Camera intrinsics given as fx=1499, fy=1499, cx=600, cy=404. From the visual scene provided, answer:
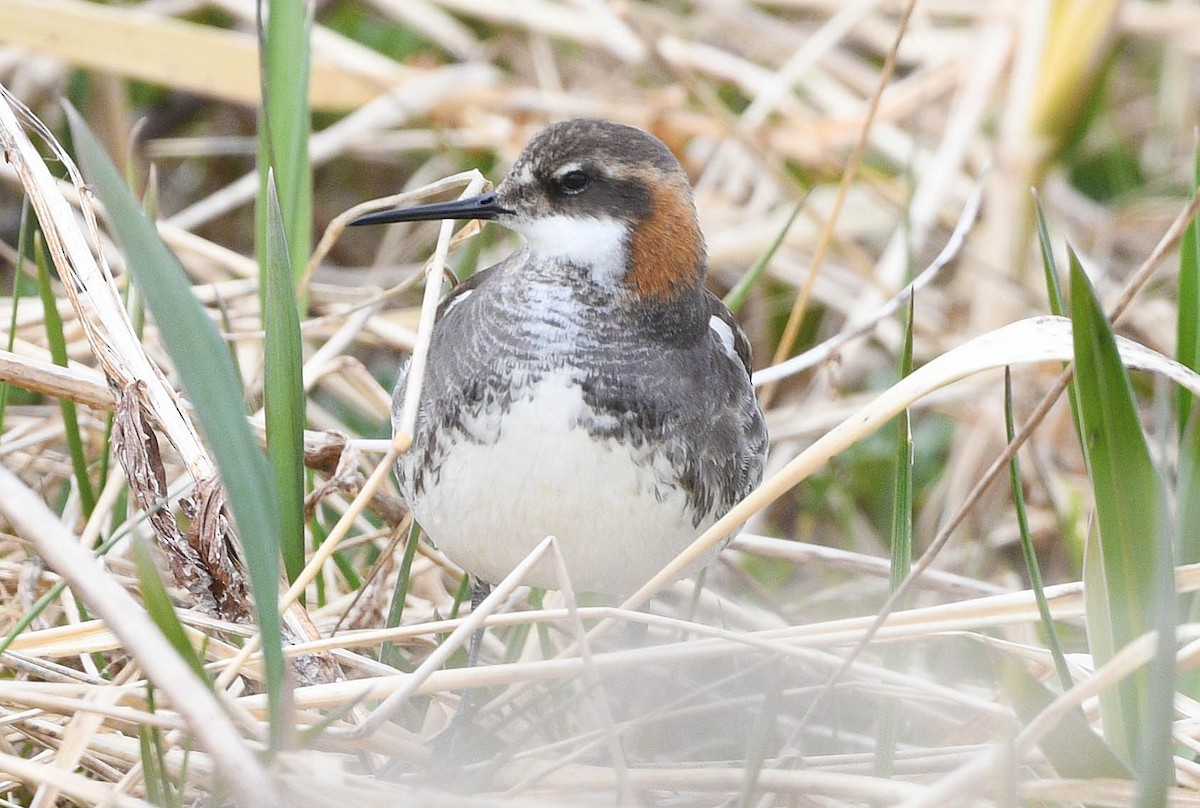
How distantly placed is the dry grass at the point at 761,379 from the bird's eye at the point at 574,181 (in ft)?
1.11

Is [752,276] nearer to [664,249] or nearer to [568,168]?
[664,249]

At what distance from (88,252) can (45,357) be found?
54 centimetres

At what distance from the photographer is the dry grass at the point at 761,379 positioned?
156cm

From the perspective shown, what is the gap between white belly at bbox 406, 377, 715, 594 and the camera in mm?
1907

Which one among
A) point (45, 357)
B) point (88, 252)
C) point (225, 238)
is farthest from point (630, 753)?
point (225, 238)

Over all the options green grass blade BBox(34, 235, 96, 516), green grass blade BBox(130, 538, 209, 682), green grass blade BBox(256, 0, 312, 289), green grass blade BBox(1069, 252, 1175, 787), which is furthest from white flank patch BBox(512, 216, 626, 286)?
green grass blade BBox(130, 538, 209, 682)

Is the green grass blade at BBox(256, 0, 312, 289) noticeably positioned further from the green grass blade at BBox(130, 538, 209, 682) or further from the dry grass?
the green grass blade at BBox(130, 538, 209, 682)

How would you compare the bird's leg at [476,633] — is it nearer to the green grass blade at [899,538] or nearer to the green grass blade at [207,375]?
the green grass blade at [899,538]

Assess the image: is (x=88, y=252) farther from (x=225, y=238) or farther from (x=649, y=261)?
(x=225, y=238)

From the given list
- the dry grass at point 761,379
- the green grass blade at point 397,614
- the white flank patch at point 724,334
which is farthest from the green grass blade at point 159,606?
the white flank patch at point 724,334

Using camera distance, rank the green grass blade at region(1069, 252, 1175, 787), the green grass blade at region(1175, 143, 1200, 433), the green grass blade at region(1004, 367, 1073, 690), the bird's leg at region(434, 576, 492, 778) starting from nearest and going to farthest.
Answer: the green grass blade at region(1069, 252, 1175, 787), the green grass blade at region(1004, 367, 1073, 690), the bird's leg at region(434, 576, 492, 778), the green grass blade at region(1175, 143, 1200, 433)

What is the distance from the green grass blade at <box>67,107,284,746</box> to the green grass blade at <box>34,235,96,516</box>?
0.70 metres

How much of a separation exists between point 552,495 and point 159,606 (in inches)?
26.0

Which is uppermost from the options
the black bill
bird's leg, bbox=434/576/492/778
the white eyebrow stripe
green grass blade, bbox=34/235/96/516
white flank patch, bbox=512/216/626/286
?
the white eyebrow stripe
